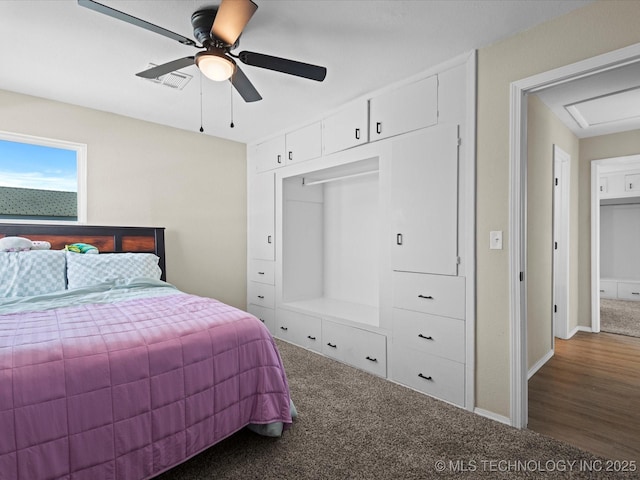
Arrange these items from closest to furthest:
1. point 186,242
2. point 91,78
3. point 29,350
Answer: point 29,350, point 91,78, point 186,242

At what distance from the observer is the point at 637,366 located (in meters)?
3.16

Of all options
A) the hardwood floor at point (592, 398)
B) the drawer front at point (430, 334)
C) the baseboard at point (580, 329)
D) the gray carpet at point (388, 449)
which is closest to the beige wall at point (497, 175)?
the drawer front at point (430, 334)

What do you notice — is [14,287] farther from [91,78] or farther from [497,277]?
[497,277]

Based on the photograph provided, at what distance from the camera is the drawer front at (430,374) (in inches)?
97.3

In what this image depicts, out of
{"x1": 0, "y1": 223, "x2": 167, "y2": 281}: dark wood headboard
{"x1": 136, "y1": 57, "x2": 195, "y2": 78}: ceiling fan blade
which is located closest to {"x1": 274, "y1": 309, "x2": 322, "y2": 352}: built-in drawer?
{"x1": 0, "y1": 223, "x2": 167, "y2": 281}: dark wood headboard

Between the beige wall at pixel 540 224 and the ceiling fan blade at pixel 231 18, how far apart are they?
2376 mm

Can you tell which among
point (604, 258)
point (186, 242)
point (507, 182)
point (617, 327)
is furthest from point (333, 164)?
point (604, 258)

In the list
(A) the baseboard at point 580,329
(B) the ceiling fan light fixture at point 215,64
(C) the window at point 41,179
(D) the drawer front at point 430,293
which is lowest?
(A) the baseboard at point 580,329

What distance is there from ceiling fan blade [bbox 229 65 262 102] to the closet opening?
4.40 feet

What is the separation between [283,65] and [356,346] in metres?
2.34

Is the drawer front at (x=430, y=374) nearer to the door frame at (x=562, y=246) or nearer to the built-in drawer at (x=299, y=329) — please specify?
the built-in drawer at (x=299, y=329)

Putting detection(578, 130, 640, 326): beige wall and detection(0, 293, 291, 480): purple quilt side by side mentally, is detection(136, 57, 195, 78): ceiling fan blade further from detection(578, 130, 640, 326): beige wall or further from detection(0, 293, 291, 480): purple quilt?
detection(578, 130, 640, 326): beige wall

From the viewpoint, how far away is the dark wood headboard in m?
3.08

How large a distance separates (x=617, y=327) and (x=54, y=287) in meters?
6.01
